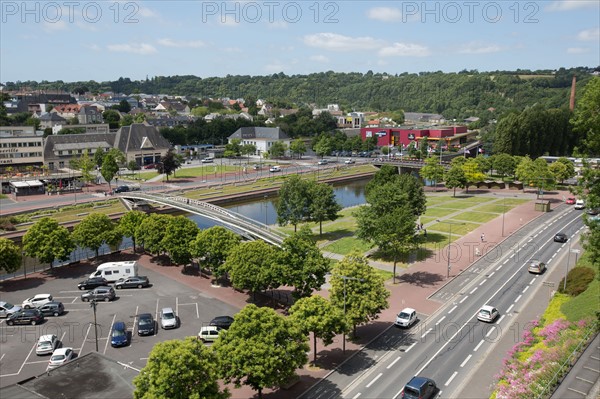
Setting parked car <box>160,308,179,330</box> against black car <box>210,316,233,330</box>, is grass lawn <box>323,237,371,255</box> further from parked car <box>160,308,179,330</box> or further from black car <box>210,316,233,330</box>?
parked car <box>160,308,179,330</box>

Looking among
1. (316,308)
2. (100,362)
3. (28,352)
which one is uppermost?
(316,308)

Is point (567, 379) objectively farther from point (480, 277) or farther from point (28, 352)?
point (28, 352)

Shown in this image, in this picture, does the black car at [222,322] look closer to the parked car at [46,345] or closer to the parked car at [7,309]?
the parked car at [46,345]

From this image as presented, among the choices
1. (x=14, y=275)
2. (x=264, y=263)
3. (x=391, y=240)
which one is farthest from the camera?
(x=14, y=275)

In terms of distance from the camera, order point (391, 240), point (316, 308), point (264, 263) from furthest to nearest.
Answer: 1. point (391, 240)
2. point (264, 263)
3. point (316, 308)

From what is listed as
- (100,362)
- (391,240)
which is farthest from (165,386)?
(391,240)

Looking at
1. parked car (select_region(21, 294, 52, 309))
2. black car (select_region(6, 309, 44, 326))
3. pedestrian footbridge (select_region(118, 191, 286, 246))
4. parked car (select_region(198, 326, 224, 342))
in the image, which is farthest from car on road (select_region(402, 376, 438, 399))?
parked car (select_region(21, 294, 52, 309))

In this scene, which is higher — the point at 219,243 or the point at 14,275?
the point at 219,243
